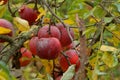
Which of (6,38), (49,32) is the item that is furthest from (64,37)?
(6,38)

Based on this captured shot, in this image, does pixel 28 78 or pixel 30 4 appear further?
pixel 30 4

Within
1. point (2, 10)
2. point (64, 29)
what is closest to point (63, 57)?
point (64, 29)

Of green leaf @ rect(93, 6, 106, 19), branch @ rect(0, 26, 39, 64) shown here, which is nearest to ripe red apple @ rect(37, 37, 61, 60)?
branch @ rect(0, 26, 39, 64)

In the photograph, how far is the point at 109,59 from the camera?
1.12 metres

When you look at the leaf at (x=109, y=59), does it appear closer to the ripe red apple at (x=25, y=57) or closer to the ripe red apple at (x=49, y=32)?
the ripe red apple at (x=49, y=32)

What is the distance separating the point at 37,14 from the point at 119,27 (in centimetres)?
26

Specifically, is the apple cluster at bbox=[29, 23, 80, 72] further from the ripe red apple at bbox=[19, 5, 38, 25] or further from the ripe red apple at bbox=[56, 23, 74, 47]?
the ripe red apple at bbox=[19, 5, 38, 25]

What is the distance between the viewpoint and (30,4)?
54.4 inches

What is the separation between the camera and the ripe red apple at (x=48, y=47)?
1068 millimetres

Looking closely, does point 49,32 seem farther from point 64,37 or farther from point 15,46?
point 15,46

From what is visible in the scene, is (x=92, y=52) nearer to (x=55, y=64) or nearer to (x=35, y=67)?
(x=55, y=64)

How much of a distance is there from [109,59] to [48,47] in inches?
6.7

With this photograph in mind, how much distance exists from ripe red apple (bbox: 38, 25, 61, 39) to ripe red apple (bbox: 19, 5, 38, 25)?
168 millimetres

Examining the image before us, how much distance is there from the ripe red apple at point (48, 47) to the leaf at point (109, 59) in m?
0.13
